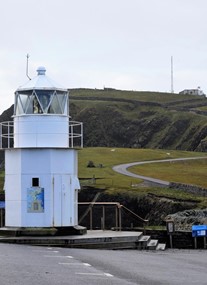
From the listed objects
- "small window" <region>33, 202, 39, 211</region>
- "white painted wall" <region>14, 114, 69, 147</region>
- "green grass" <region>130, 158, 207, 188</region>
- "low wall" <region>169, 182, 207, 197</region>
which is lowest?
"low wall" <region>169, 182, 207, 197</region>

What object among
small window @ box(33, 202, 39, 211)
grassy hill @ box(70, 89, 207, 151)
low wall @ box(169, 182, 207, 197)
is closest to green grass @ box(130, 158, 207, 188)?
low wall @ box(169, 182, 207, 197)

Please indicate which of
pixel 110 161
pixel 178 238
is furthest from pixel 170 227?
pixel 110 161

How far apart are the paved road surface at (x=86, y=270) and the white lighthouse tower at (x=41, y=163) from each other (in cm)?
553

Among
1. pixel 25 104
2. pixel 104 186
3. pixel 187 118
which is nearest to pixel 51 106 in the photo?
pixel 25 104

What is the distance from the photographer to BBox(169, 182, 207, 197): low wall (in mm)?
65875

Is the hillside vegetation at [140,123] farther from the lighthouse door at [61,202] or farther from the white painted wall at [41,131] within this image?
the lighthouse door at [61,202]

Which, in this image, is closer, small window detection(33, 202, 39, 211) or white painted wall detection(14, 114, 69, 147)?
small window detection(33, 202, 39, 211)

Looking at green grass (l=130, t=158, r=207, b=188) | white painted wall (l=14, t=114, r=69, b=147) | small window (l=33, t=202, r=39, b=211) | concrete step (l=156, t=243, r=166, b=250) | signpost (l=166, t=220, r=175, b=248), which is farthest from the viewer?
green grass (l=130, t=158, r=207, b=188)

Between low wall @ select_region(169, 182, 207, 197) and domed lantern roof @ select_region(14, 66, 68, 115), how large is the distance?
34296 millimetres

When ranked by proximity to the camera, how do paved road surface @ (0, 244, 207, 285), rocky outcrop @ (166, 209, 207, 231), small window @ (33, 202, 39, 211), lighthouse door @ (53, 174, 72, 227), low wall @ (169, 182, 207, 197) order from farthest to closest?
1. low wall @ (169, 182, 207, 197)
2. rocky outcrop @ (166, 209, 207, 231)
3. lighthouse door @ (53, 174, 72, 227)
4. small window @ (33, 202, 39, 211)
5. paved road surface @ (0, 244, 207, 285)

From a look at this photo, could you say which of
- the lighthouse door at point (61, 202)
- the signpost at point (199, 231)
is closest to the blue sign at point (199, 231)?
the signpost at point (199, 231)

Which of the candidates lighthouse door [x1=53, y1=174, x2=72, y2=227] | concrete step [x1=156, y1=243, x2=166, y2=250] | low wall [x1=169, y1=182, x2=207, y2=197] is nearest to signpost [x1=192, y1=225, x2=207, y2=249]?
concrete step [x1=156, y1=243, x2=166, y2=250]

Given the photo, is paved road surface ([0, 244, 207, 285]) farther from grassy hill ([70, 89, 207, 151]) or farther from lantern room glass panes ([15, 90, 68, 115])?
grassy hill ([70, 89, 207, 151])

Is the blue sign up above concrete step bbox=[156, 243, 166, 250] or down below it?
above
